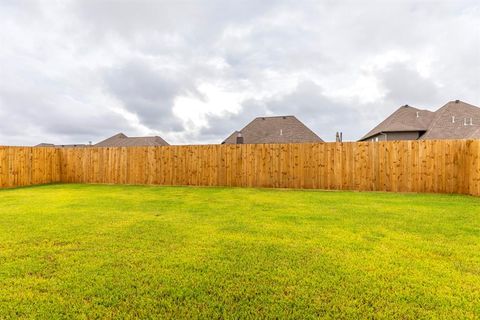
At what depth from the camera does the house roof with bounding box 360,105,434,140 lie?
20.8 m

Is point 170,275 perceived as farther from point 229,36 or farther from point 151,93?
point 151,93

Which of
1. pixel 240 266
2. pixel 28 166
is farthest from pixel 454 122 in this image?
pixel 28 166

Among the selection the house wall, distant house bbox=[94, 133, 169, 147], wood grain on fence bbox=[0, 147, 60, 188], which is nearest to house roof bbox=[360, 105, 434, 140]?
the house wall

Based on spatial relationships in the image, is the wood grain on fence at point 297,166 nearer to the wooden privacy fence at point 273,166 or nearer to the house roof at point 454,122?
the wooden privacy fence at point 273,166

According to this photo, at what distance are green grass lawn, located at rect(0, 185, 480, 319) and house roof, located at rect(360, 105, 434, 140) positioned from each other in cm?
1837

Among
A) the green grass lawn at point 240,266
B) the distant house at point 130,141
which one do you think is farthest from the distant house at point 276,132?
the green grass lawn at point 240,266

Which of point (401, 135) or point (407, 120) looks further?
point (407, 120)

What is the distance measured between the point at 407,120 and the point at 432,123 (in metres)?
1.72

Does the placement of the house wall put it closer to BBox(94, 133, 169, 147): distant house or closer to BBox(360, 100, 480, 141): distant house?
BBox(360, 100, 480, 141): distant house

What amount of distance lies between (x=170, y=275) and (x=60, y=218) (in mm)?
3826

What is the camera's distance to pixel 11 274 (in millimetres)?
2557

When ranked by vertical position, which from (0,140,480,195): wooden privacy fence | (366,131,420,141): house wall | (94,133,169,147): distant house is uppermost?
(94,133,169,147): distant house

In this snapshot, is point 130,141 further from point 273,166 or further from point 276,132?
point 273,166

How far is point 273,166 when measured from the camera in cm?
1059
